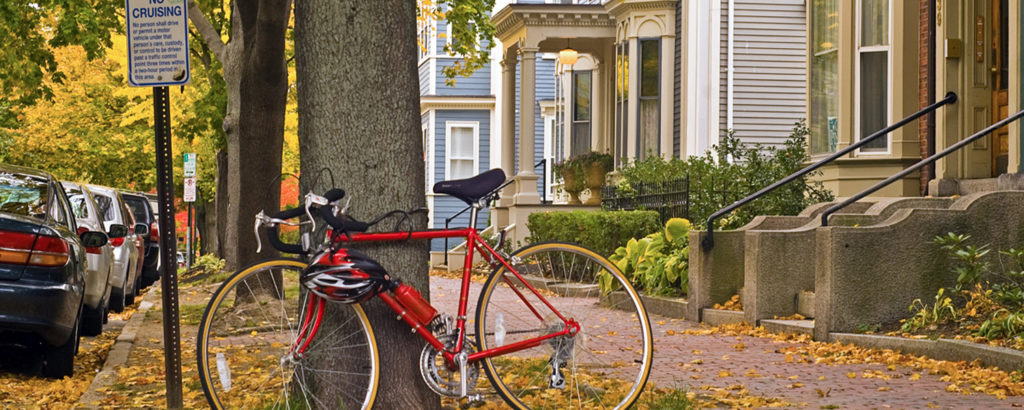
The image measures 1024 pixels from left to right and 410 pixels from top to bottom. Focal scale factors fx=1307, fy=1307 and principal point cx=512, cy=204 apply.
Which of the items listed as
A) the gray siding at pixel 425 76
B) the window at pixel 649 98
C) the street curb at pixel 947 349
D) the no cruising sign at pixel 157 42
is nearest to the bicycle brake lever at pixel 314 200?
the no cruising sign at pixel 157 42

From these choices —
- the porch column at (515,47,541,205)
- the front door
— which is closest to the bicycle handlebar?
the front door

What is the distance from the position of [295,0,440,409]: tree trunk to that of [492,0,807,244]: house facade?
1745 centimetres

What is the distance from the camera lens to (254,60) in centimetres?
1363

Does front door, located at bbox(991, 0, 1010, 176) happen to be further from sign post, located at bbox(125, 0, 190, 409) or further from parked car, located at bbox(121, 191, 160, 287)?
parked car, located at bbox(121, 191, 160, 287)

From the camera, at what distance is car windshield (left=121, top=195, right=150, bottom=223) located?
84.5 feet

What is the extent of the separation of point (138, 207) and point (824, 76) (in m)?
15.3

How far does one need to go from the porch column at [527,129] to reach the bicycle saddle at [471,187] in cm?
1895

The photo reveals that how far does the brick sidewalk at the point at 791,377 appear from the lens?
738cm

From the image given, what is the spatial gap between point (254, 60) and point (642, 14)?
1210 centimetres

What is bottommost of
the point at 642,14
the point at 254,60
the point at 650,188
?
the point at 650,188

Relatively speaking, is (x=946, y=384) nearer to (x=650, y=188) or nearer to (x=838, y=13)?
(x=838, y=13)

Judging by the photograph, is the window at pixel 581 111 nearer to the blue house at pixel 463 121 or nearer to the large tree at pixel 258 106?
the blue house at pixel 463 121

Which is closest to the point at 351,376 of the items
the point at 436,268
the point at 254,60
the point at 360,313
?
the point at 360,313

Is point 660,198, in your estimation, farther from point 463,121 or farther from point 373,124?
point 463,121
